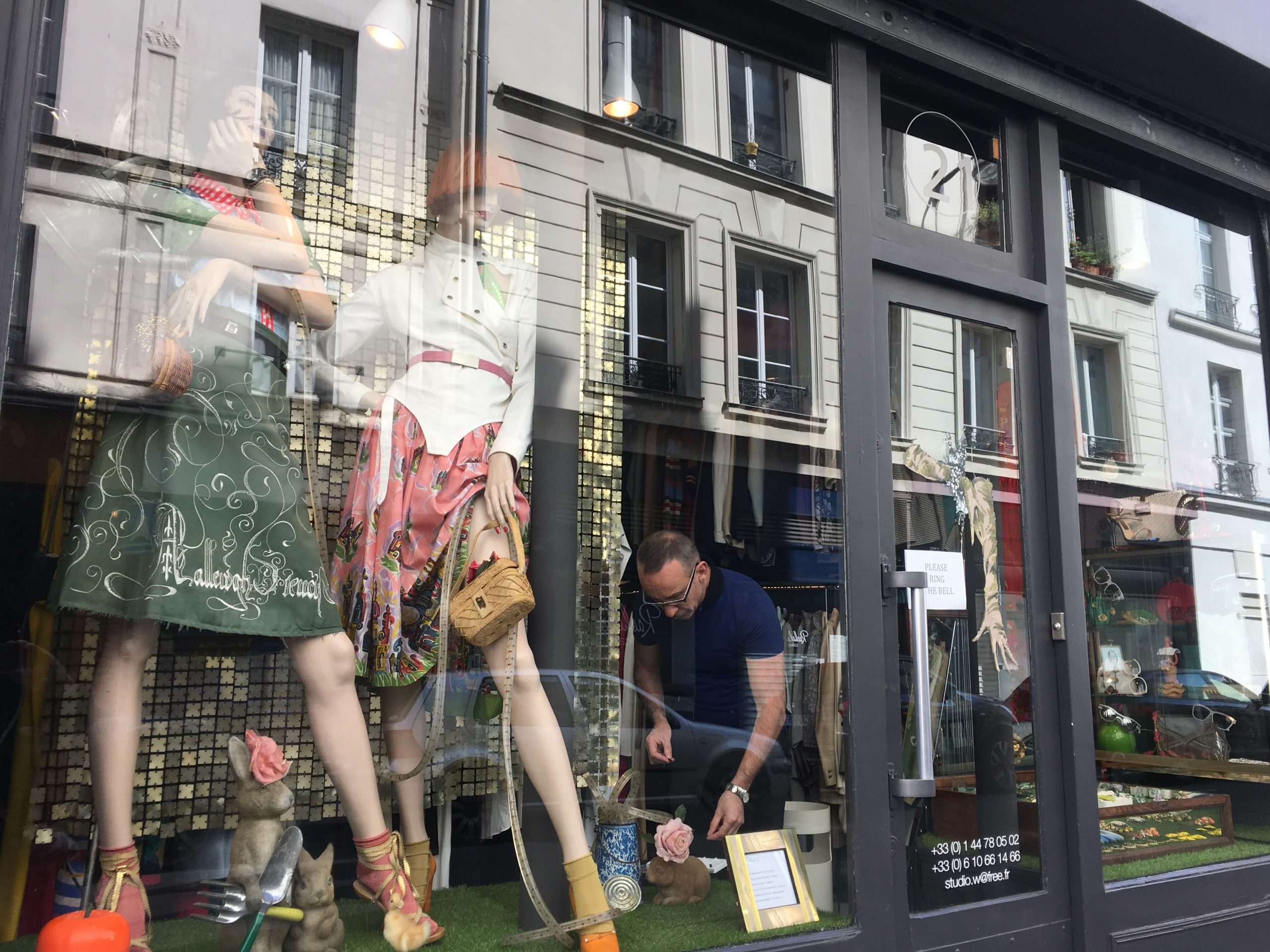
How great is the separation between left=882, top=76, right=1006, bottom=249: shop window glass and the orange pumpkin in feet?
9.75

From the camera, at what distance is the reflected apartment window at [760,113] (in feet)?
11.5

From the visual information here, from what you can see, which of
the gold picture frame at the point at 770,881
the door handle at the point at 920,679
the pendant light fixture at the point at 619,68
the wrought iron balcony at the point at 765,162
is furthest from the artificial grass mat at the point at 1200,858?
the pendant light fixture at the point at 619,68

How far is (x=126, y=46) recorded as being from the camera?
2.68 meters

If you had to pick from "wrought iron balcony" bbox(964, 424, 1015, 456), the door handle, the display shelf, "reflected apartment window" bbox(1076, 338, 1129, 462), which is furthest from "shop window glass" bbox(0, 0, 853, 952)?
the display shelf

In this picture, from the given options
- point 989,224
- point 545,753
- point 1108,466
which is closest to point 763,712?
point 545,753

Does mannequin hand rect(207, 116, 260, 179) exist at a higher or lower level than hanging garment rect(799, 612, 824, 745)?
higher

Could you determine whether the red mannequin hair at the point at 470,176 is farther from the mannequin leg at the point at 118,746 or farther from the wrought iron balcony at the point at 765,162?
the mannequin leg at the point at 118,746

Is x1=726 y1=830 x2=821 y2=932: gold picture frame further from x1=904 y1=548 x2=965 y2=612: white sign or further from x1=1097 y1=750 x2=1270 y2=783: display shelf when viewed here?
x1=1097 y1=750 x2=1270 y2=783: display shelf

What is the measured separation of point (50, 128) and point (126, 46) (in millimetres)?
518

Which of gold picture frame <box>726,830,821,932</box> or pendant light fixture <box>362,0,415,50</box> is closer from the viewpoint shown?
gold picture frame <box>726,830,821,932</box>

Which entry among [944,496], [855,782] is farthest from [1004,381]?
[855,782]

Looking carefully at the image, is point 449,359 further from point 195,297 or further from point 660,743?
point 660,743

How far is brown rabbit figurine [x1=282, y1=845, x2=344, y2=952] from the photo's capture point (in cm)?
233

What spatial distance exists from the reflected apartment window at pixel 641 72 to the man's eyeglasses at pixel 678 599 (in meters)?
1.68
